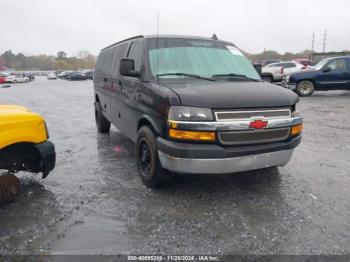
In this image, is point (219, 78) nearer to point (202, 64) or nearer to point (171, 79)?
point (202, 64)

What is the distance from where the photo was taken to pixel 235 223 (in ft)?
10.3

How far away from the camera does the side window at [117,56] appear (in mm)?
5327

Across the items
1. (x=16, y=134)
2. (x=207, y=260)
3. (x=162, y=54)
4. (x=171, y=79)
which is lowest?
(x=207, y=260)

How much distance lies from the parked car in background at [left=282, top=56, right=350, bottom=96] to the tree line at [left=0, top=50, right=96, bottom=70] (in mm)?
105481

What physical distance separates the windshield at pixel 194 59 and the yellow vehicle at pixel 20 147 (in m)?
1.62

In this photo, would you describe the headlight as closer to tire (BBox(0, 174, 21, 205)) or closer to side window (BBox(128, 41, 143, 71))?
side window (BBox(128, 41, 143, 71))

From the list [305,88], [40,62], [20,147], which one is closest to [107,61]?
[20,147]

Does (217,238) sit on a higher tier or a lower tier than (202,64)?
lower

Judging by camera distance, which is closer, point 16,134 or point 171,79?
point 16,134

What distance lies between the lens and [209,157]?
129 inches

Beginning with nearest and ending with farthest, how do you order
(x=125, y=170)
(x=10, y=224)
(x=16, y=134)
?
(x=10, y=224), (x=16, y=134), (x=125, y=170)

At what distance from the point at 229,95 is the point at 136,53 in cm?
193

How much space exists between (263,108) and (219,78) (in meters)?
0.90

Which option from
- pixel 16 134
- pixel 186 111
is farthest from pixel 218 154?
pixel 16 134
